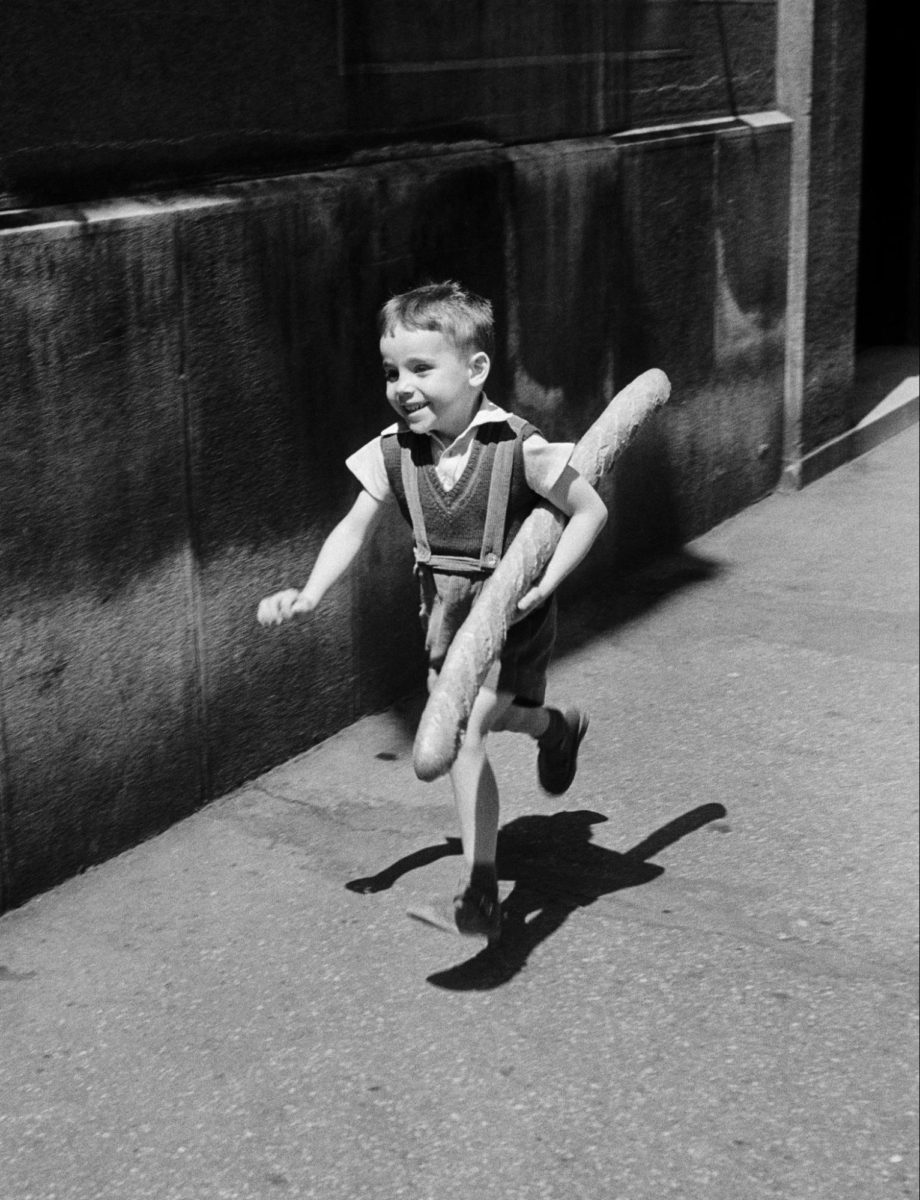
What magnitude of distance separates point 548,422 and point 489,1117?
2.99 metres

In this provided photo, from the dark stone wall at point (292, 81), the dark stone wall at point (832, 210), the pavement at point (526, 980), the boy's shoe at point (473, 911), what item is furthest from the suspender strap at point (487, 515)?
the dark stone wall at point (832, 210)

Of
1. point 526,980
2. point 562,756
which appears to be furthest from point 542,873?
point 526,980

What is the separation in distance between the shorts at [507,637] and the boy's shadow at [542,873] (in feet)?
1.95

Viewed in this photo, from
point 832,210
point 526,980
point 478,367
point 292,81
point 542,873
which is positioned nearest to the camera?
point 478,367

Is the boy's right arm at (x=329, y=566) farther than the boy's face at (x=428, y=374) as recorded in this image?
Yes

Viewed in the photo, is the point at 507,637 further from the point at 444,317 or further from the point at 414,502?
the point at 444,317

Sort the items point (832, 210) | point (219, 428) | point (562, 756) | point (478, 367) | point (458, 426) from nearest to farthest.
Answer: point (478, 367) → point (458, 426) → point (562, 756) → point (219, 428) → point (832, 210)

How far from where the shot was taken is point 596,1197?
3.29m

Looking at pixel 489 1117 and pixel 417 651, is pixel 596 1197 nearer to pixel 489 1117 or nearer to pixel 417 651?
pixel 489 1117

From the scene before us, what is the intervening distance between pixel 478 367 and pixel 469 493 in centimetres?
30

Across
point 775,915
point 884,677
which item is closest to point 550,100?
point 884,677

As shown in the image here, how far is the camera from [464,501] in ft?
11.5

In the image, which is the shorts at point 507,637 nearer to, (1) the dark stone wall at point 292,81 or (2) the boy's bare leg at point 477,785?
(2) the boy's bare leg at point 477,785

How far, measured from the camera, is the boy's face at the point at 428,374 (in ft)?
10.4
